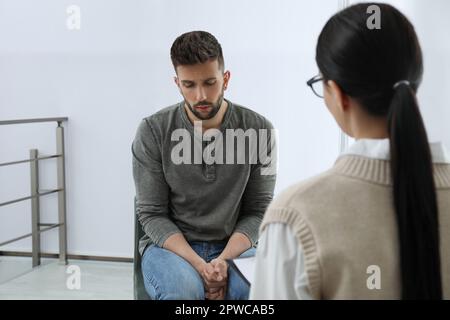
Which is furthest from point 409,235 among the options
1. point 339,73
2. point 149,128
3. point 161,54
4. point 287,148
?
point 161,54

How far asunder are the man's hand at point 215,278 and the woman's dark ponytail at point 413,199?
803 mm

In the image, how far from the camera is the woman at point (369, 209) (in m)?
0.74

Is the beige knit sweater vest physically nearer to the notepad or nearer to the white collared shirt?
the white collared shirt

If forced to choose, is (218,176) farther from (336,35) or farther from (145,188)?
(336,35)

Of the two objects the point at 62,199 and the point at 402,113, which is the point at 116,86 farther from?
the point at 402,113

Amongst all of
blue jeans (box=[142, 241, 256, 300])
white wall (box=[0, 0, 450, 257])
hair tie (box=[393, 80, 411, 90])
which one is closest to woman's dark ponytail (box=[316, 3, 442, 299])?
hair tie (box=[393, 80, 411, 90])

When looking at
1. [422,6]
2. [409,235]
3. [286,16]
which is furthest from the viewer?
[286,16]

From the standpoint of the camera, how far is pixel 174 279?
1469 mm

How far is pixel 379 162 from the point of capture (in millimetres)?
791

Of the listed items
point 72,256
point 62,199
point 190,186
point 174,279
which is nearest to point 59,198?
point 62,199

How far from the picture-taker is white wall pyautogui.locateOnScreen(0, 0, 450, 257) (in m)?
3.23

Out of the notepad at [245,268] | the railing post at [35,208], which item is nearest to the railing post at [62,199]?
the railing post at [35,208]

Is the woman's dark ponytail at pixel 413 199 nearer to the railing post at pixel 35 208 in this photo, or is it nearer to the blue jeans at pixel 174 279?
the blue jeans at pixel 174 279

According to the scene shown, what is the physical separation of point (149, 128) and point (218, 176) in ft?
0.82
